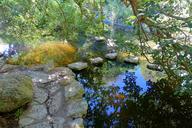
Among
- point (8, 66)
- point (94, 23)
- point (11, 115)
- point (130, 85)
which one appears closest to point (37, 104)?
point (11, 115)

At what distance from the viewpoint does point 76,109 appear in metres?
5.95

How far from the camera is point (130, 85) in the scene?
8.50 meters

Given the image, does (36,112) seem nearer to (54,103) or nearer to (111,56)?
(54,103)

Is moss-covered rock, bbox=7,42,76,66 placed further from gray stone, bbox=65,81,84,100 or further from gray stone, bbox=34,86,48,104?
gray stone, bbox=34,86,48,104

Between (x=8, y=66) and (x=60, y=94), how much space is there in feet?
8.85

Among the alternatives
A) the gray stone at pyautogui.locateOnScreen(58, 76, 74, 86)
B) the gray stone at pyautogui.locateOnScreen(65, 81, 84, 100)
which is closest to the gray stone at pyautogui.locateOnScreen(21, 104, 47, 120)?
the gray stone at pyautogui.locateOnScreen(65, 81, 84, 100)

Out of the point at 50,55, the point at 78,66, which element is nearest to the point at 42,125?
the point at 78,66

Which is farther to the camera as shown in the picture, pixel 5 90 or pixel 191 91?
pixel 5 90

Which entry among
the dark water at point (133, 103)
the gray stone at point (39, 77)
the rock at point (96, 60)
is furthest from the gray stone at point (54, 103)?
the rock at point (96, 60)

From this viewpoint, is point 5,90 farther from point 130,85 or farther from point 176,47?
point 130,85

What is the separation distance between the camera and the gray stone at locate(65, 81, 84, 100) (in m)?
6.46

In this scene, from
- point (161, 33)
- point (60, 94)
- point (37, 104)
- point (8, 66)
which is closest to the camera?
point (161, 33)

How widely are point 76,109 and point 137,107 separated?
188cm

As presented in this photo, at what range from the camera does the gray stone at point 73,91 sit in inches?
255
